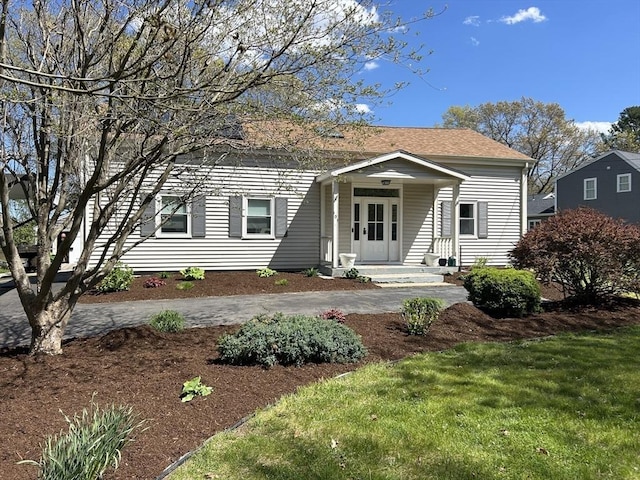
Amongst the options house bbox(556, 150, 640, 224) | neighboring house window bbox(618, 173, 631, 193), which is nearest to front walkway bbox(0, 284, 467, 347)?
house bbox(556, 150, 640, 224)

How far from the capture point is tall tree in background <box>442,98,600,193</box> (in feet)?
133

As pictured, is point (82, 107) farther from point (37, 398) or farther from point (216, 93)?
point (37, 398)

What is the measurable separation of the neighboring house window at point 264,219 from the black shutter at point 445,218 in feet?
17.8

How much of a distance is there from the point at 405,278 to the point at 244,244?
5.12 m

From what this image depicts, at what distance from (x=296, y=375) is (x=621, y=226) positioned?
21.6ft

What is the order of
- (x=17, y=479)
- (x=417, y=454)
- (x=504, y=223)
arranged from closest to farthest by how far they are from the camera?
(x=17, y=479)
(x=417, y=454)
(x=504, y=223)

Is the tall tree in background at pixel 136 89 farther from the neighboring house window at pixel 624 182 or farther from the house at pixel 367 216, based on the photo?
the neighboring house window at pixel 624 182

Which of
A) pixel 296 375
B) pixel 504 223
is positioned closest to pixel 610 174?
pixel 504 223

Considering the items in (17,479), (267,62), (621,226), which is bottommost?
(17,479)

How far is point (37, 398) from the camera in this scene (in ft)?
12.2

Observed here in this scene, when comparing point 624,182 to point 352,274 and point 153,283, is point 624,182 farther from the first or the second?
point 153,283

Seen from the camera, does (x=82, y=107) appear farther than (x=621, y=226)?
No

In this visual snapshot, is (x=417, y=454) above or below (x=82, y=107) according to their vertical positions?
below

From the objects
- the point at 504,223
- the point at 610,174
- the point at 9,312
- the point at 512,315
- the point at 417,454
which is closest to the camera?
→ the point at 417,454
